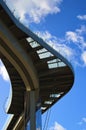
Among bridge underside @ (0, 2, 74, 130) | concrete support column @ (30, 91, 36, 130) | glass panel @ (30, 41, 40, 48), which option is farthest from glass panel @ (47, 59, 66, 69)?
concrete support column @ (30, 91, 36, 130)

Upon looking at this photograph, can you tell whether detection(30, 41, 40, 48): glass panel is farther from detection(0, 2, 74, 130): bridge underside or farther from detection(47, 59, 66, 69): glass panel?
detection(47, 59, 66, 69): glass panel

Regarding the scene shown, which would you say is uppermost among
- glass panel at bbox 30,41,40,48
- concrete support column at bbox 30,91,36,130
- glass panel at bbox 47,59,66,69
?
glass panel at bbox 30,41,40,48

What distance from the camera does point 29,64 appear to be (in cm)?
3250

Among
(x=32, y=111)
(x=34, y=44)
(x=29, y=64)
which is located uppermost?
(x=34, y=44)

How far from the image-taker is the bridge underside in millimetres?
28859

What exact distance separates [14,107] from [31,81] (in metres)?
11.2

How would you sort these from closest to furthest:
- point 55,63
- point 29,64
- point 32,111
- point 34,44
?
point 34,44
point 29,64
point 55,63
point 32,111

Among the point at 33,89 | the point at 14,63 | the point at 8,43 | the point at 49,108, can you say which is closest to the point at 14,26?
the point at 8,43

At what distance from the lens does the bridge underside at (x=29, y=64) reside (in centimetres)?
2886

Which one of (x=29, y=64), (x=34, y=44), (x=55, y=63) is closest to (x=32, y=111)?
(x=29, y=64)

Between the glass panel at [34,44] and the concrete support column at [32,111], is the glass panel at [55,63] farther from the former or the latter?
the concrete support column at [32,111]

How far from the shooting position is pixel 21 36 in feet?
98.4

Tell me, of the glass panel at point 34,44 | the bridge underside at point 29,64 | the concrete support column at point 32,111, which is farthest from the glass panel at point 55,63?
the concrete support column at point 32,111

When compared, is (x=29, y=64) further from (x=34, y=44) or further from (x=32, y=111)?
(x=32, y=111)
